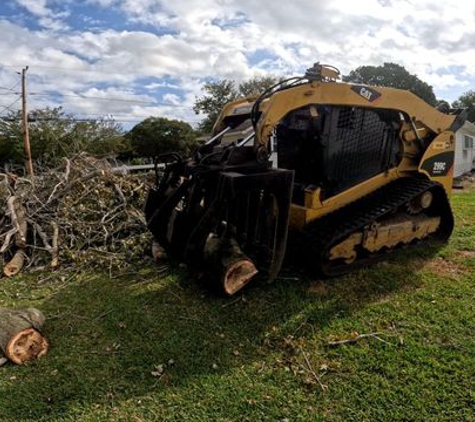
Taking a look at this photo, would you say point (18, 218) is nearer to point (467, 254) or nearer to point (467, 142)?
point (467, 254)

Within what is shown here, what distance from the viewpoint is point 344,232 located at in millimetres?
4168

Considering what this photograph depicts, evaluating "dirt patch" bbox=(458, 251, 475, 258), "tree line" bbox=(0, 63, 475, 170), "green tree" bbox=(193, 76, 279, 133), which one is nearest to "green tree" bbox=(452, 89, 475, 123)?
"tree line" bbox=(0, 63, 475, 170)

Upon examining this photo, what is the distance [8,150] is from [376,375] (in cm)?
2672

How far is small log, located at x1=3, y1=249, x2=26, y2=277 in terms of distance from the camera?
16.7 ft

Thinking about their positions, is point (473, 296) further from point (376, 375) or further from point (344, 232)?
point (376, 375)

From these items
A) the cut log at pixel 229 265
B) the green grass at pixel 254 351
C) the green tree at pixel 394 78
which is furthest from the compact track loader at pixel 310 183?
the green tree at pixel 394 78

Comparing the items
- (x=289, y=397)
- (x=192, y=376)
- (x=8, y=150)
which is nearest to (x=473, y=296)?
(x=289, y=397)

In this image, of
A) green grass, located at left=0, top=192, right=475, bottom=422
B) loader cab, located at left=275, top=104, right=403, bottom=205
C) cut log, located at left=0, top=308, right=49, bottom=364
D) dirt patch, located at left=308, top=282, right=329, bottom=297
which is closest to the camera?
green grass, located at left=0, top=192, right=475, bottom=422

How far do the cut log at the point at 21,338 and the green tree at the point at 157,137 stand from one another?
31211 millimetres

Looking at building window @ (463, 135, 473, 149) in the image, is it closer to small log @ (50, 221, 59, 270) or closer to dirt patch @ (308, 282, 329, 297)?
dirt patch @ (308, 282, 329, 297)

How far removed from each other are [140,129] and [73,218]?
30.3 metres

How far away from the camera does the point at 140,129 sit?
114 feet

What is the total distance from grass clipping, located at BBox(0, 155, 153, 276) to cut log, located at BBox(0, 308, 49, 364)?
184 centimetres

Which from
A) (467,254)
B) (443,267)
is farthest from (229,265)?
(467,254)
